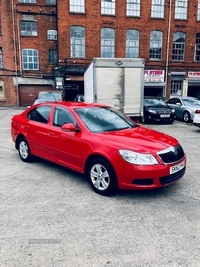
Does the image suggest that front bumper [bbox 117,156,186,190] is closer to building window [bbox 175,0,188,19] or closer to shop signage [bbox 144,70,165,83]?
shop signage [bbox 144,70,165,83]

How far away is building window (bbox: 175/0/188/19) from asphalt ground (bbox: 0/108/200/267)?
24102 mm

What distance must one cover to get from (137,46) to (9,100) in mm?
14796

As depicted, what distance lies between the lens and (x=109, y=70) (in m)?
10.3

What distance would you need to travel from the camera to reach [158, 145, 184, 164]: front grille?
3805mm

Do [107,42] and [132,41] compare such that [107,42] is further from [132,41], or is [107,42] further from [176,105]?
[176,105]

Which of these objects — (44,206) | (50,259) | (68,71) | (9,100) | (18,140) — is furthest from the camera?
(9,100)

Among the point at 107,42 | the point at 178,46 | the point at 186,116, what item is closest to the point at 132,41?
the point at 107,42

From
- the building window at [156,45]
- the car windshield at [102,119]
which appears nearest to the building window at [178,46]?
the building window at [156,45]

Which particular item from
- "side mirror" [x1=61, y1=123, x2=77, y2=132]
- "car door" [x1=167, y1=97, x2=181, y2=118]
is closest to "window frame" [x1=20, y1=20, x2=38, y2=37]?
"car door" [x1=167, y1=97, x2=181, y2=118]

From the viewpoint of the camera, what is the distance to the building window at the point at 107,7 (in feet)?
75.0

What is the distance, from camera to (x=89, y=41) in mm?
23375

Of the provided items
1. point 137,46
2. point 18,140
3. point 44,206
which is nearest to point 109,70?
point 18,140

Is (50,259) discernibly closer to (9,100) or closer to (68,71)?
(68,71)

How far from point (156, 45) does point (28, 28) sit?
1362 cm
